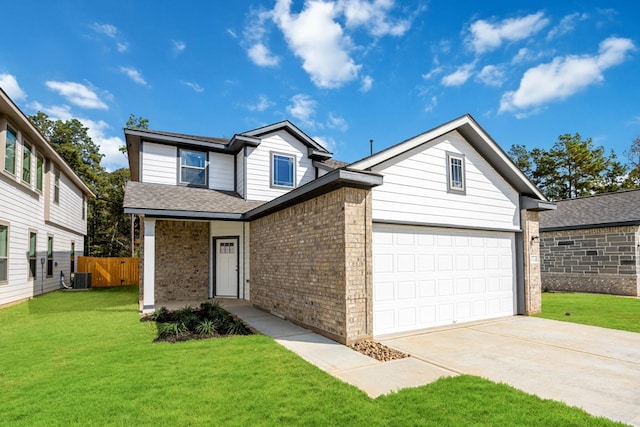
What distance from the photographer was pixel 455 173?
8641mm

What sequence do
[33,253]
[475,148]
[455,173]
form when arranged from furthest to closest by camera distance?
[33,253] < [475,148] < [455,173]

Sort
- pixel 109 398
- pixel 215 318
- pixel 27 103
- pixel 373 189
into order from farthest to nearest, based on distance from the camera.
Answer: pixel 27 103, pixel 215 318, pixel 373 189, pixel 109 398

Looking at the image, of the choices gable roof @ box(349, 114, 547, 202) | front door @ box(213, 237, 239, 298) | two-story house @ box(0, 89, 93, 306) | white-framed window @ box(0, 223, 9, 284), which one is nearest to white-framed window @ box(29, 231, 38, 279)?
two-story house @ box(0, 89, 93, 306)

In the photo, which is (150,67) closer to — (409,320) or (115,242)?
(409,320)

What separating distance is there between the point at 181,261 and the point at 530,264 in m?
11.2

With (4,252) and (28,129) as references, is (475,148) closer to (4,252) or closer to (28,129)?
(4,252)

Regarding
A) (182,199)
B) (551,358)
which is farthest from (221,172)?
(551,358)

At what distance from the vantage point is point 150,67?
15.4 m

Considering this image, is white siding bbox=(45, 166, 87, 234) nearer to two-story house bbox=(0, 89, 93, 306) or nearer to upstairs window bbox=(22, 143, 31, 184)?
two-story house bbox=(0, 89, 93, 306)

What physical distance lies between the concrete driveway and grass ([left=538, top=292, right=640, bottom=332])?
0.89 meters

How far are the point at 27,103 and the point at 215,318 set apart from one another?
113 feet

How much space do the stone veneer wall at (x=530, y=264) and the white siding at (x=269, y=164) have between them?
24.8 feet

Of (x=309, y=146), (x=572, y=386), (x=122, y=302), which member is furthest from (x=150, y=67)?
(x=572, y=386)

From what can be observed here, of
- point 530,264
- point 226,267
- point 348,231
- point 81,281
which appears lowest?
point 81,281
